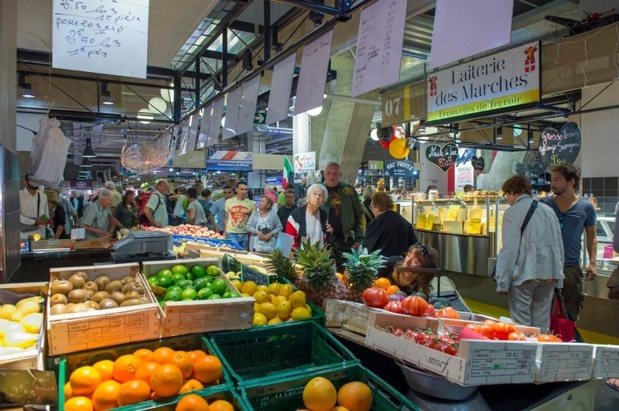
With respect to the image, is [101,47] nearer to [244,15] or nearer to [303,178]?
[244,15]

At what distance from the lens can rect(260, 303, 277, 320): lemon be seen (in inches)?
94.9

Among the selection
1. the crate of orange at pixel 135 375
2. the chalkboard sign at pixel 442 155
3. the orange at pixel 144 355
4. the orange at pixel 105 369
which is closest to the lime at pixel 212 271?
the crate of orange at pixel 135 375

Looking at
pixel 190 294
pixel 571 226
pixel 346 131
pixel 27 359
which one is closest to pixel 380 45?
pixel 190 294

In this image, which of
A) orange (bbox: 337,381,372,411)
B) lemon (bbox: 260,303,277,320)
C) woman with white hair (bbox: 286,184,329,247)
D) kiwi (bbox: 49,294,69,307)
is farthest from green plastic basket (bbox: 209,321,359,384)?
woman with white hair (bbox: 286,184,329,247)

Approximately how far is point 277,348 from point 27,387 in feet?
3.77

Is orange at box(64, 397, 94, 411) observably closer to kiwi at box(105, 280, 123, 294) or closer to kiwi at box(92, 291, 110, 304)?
kiwi at box(92, 291, 110, 304)

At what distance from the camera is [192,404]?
1569mm

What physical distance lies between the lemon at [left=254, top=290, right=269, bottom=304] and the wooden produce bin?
294 mm

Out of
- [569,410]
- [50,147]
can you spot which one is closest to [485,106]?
[569,410]

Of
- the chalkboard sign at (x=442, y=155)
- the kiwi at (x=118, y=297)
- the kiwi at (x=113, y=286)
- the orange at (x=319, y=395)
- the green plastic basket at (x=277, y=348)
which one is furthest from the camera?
the chalkboard sign at (x=442, y=155)

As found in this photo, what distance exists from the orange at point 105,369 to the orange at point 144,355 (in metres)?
0.11

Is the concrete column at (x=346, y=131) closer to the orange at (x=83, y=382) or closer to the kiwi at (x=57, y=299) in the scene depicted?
the kiwi at (x=57, y=299)

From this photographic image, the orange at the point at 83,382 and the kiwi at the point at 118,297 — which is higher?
the kiwi at the point at 118,297

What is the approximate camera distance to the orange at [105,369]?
1.80m
